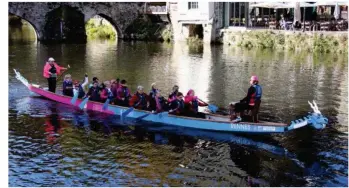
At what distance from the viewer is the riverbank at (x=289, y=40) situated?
3910cm

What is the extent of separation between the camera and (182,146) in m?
15.2

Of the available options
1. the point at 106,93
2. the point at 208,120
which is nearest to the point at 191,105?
the point at 208,120

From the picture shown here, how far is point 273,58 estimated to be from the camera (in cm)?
3691

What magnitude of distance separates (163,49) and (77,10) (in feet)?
40.6

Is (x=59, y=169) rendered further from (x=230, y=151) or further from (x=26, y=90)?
(x=26, y=90)

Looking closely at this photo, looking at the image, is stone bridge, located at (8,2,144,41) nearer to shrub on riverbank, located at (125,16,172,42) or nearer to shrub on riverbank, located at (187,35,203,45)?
shrub on riverbank, located at (125,16,172,42)

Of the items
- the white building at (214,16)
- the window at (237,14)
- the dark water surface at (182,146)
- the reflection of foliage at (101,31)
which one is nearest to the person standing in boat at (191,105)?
the dark water surface at (182,146)

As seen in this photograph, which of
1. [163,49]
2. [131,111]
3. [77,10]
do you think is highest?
[77,10]

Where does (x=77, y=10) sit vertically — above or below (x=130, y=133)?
above

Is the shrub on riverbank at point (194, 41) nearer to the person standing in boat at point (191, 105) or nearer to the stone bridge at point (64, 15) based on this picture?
the stone bridge at point (64, 15)

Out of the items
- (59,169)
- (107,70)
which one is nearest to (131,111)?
(59,169)

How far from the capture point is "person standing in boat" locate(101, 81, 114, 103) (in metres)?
19.4

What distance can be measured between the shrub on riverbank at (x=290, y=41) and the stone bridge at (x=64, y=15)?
47.2 feet

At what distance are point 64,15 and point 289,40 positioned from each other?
23.8 m
